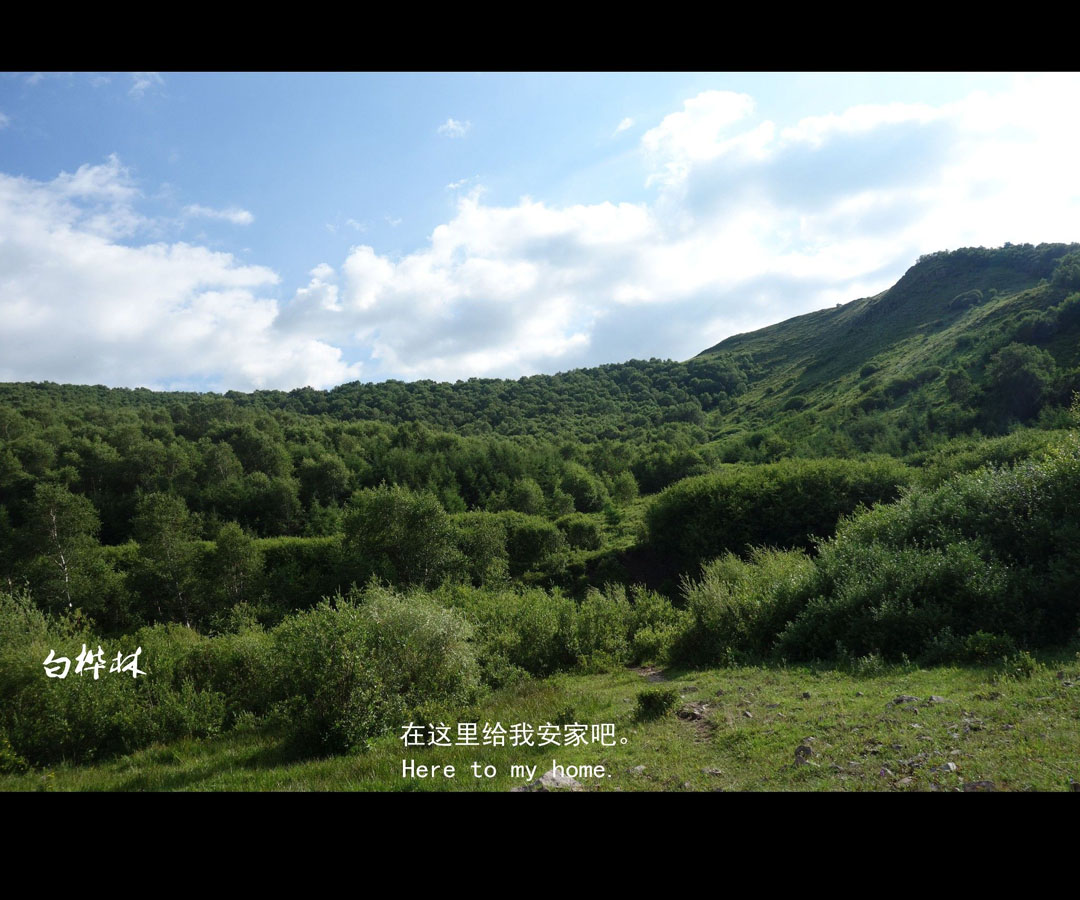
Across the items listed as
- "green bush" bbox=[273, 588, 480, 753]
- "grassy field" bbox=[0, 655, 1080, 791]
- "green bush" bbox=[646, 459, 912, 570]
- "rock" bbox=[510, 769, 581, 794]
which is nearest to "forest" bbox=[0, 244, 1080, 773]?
"green bush" bbox=[273, 588, 480, 753]

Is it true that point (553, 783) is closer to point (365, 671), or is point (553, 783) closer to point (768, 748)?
point (768, 748)

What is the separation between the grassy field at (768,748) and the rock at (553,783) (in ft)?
0.95

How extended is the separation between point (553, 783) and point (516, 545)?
40154 millimetres

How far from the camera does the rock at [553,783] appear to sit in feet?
25.0

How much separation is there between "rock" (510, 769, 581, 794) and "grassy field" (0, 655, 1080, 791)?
289 mm

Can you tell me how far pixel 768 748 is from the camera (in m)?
9.17

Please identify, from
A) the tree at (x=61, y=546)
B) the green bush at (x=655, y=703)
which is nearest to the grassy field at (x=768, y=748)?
the green bush at (x=655, y=703)

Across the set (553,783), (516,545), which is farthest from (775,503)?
(553,783)

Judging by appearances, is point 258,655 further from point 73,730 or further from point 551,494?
point 551,494

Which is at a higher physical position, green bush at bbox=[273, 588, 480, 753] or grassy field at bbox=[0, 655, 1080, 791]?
green bush at bbox=[273, 588, 480, 753]

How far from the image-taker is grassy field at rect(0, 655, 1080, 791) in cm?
744

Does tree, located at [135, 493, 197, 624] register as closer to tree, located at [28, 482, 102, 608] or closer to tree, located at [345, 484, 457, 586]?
tree, located at [28, 482, 102, 608]

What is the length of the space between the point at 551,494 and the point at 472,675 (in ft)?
182

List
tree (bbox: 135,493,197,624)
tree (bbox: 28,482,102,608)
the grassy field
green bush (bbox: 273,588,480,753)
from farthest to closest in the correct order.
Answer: tree (bbox: 135,493,197,624)
tree (bbox: 28,482,102,608)
green bush (bbox: 273,588,480,753)
the grassy field
